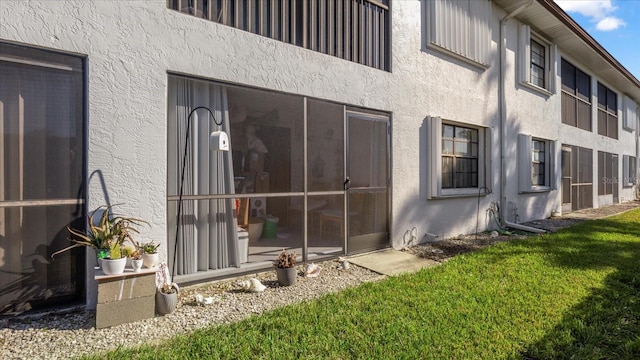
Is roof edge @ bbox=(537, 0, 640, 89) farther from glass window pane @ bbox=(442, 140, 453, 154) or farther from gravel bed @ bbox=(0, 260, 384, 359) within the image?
gravel bed @ bbox=(0, 260, 384, 359)

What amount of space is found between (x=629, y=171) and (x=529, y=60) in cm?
1211

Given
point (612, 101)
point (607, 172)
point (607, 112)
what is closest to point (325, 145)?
point (607, 172)

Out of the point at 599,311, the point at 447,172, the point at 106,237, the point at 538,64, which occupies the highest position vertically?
the point at 538,64

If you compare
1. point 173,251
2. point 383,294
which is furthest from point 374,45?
point 173,251

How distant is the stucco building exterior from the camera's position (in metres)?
3.01

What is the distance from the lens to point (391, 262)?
4996 millimetres

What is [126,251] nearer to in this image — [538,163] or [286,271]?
[286,271]

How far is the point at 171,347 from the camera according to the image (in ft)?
8.22

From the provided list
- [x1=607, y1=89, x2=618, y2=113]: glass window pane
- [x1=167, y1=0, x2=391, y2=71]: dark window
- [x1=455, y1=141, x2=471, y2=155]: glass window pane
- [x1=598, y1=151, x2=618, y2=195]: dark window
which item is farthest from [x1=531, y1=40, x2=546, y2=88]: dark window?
[x1=607, y1=89, x2=618, y2=113]: glass window pane

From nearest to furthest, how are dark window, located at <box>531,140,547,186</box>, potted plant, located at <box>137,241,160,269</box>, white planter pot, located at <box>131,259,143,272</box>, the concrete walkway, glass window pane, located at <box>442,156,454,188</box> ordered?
white planter pot, located at <box>131,259,143,272</box>
potted plant, located at <box>137,241,160,269</box>
the concrete walkway
glass window pane, located at <box>442,156,454,188</box>
dark window, located at <box>531,140,547,186</box>

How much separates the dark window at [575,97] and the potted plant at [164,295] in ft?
39.3

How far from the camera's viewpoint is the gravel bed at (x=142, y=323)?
2.51 m

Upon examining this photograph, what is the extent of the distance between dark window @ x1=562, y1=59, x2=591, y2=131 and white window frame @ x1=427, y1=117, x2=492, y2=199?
500cm

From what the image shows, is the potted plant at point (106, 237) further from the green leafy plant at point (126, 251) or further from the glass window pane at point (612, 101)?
the glass window pane at point (612, 101)
